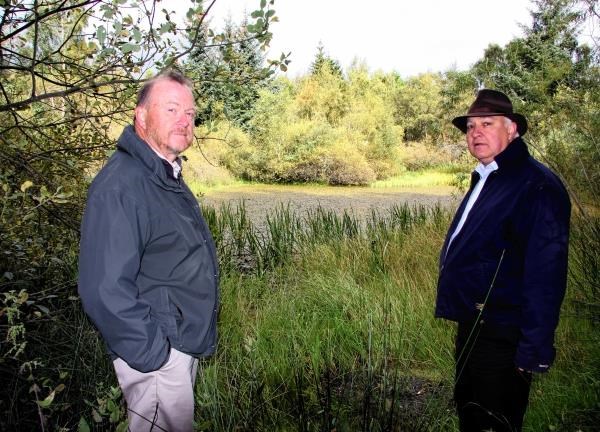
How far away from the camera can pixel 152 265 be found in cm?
135

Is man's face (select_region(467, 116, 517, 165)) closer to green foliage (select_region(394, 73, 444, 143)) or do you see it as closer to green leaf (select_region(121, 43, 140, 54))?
green leaf (select_region(121, 43, 140, 54))

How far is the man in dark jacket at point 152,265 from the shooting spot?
4.06ft

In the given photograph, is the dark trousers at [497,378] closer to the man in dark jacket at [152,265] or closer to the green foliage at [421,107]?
the man in dark jacket at [152,265]

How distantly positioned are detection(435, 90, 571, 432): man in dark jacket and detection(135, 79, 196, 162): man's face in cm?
102

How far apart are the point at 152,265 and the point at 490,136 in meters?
1.24

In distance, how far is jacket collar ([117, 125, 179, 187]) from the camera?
1.37 m

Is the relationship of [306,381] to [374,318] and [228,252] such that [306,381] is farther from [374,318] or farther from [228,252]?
[228,252]

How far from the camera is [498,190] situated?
5.44 ft

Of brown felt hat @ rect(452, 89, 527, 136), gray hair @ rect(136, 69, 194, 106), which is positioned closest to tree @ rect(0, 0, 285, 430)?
gray hair @ rect(136, 69, 194, 106)

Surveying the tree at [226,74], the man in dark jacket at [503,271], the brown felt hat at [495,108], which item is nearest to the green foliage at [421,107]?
the tree at [226,74]

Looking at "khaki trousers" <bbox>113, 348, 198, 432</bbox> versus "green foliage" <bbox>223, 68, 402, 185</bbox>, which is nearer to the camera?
"khaki trousers" <bbox>113, 348, 198, 432</bbox>

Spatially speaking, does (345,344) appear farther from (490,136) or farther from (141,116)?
(141,116)

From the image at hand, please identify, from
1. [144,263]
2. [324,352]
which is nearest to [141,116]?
[144,263]

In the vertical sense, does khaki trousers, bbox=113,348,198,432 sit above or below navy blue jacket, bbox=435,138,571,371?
below
